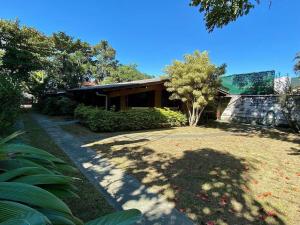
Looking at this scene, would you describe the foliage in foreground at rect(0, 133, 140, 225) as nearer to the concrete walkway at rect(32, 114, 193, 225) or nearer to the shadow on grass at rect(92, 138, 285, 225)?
the concrete walkway at rect(32, 114, 193, 225)

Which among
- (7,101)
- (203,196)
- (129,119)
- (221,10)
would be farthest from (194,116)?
(203,196)

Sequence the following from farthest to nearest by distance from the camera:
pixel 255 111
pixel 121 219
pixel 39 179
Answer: pixel 255 111
pixel 39 179
pixel 121 219

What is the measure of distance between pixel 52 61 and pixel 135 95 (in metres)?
18.8

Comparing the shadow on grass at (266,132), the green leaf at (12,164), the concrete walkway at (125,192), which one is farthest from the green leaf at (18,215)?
the shadow on grass at (266,132)

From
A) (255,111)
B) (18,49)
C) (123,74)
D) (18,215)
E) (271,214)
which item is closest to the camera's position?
(18,215)

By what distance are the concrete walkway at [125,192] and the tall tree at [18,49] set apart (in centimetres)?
1581

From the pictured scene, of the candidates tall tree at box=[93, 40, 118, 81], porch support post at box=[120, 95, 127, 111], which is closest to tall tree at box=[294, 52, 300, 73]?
porch support post at box=[120, 95, 127, 111]

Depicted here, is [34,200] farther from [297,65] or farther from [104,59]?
Answer: [104,59]

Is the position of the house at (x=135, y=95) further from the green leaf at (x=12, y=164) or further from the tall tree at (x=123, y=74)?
the tall tree at (x=123, y=74)

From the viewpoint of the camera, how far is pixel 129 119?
550 inches

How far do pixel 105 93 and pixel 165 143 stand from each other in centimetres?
661

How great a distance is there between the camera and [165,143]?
9.93 meters

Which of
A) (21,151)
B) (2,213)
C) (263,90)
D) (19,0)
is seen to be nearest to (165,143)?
(21,151)

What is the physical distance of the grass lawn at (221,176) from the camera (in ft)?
13.4
